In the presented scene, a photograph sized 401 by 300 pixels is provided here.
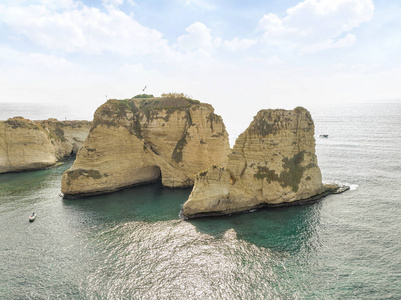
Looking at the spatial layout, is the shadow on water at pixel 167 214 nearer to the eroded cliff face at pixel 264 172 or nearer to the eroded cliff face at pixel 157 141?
the eroded cliff face at pixel 264 172

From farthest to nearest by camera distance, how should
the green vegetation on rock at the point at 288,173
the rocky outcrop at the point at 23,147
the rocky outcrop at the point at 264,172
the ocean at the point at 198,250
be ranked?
the rocky outcrop at the point at 23,147
the green vegetation on rock at the point at 288,173
the rocky outcrop at the point at 264,172
the ocean at the point at 198,250

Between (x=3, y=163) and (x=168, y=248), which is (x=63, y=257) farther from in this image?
(x=3, y=163)

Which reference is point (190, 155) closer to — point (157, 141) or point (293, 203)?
point (157, 141)

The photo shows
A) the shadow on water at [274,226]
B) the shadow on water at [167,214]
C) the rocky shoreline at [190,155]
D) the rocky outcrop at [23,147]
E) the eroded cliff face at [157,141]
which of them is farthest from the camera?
the rocky outcrop at [23,147]

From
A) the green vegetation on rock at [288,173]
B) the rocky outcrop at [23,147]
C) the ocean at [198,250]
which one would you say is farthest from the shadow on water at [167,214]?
the rocky outcrop at [23,147]

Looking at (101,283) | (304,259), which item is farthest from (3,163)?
(304,259)

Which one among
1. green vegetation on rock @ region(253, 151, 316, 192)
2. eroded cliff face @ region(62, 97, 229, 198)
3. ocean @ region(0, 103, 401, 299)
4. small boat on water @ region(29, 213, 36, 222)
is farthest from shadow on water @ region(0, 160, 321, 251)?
green vegetation on rock @ region(253, 151, 316, 192)

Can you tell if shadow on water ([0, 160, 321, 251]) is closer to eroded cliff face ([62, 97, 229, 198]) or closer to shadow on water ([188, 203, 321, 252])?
shadow on water ([188, 203, 321, 252])

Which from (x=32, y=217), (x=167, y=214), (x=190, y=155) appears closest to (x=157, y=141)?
(x=190, y=155)
